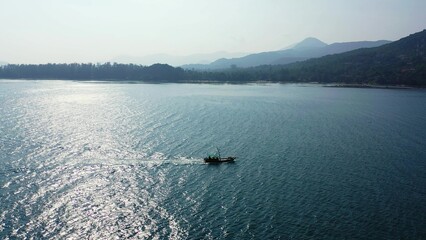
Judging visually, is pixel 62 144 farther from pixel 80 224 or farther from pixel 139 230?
pixel 139 230

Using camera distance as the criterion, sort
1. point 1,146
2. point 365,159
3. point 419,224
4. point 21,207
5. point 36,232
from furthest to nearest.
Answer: point 1,146 < point 365,159 < point 21,207 < point 419,224 < point 36,232

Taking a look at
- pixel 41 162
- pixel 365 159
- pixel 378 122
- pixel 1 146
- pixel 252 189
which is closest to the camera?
pixel 252 189

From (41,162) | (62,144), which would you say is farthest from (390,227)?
(62,144)

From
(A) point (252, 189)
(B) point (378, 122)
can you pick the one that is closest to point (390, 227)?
(A) point (252, 189)

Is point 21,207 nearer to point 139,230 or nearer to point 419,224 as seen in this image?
point 139,230

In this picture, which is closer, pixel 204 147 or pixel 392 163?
pixel 392 163

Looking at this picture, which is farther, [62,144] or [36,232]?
[62,144]
